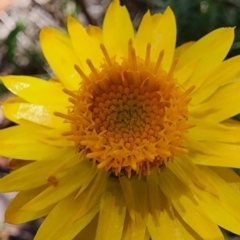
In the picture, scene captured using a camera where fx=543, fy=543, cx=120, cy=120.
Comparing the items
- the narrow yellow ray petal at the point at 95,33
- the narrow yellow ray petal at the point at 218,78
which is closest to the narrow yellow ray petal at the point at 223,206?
the narrow yellow ray petal at the point at 218,78

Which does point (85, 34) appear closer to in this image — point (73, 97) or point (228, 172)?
point (73, 97)

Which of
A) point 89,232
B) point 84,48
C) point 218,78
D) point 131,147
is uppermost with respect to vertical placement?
point 84,48

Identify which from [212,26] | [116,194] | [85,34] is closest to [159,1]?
[212,26]

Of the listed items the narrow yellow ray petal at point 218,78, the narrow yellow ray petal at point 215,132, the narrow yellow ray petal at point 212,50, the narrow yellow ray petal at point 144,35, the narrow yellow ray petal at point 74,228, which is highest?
the narrow yellow ray petal at point 144,35

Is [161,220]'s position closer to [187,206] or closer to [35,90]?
[187,206]

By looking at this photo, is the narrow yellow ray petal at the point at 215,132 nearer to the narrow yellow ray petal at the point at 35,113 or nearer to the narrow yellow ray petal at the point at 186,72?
the narrow yellow ray petal at the point at 186,72

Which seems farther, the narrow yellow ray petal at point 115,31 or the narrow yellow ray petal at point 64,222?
the narrow yellow ray petal at point 115,31

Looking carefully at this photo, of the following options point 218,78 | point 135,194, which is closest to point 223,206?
point 135,194
